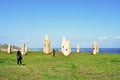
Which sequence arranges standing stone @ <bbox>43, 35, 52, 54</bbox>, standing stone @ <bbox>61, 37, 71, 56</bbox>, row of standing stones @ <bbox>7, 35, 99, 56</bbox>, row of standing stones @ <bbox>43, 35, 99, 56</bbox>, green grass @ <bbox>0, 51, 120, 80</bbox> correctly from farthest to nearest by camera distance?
standing stone @ <bbox>43, 35, 52, 54</bbox>
row of standing stones @ <bbox>43, 35, 99, 56</bbox>
row of standing stones @ <bbox>7, 35, 99, 56</bbox>
standing stone @ <bbox>61, 37, 71, 56</bbox>
green grass @ <bbox>0, 51, 120, 80</bbox>

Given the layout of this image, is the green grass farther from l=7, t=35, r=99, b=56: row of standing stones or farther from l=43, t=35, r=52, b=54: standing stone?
l=43, t=35, r=52, b=54: standing stone

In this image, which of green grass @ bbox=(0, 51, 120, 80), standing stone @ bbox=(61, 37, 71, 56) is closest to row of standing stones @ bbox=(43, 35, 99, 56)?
standing stone @ bbox=(61, 37, 71, 56)

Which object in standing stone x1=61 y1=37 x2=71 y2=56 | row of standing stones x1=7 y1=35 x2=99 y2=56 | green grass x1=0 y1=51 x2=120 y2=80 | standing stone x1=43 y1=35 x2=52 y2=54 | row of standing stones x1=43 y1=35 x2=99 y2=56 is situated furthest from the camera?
standing stone x1=43 y1=35 x2=52 y2=54

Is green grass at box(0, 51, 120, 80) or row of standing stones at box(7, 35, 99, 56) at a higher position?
row of standing stones at box(7, 35, 99, 56)

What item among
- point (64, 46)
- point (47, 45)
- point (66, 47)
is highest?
point (47, 45)

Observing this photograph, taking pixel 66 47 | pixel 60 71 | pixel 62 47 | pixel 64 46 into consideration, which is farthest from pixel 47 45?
pixel 60 71

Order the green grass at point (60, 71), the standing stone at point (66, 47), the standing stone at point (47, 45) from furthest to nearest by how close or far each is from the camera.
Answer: the standing stone at point (47, 45) → the standing stone at point (66, 47) → the green grass at point (60, 71)

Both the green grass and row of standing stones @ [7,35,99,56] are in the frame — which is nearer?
the green grass

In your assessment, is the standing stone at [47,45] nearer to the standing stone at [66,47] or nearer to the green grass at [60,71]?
the standing stone at [66,47]

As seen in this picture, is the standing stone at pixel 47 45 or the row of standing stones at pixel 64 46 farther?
the standing stone at pixel 47 45

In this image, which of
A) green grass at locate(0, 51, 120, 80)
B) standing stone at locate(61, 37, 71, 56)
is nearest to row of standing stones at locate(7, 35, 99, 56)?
standing stone at locate(61, 37, 71, 56)

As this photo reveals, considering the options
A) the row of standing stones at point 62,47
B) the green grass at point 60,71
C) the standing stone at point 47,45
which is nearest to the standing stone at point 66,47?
the row of standing stones at point 62,47

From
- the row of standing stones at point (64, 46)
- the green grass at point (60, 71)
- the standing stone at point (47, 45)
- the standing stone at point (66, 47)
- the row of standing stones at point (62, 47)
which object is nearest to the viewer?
the green grass at point (60, 71)

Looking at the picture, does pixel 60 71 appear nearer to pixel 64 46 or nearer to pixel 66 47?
pixel 66 47
